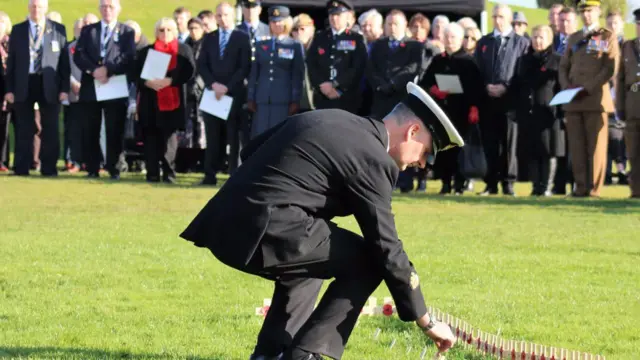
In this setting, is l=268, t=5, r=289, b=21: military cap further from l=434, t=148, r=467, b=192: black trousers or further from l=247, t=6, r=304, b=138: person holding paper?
l=434, t=148, r=467, b=192: black trousers

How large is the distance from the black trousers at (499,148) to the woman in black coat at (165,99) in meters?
4.52

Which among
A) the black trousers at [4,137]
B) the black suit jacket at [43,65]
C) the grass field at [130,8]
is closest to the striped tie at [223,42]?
the black suit jacket at [43,65]

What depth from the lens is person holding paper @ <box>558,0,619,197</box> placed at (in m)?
17.5

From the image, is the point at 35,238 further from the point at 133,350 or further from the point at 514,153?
the point at 514,153

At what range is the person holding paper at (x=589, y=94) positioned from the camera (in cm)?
1752

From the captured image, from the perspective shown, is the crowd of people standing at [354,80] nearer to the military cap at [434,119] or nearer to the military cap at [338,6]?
the military cap at [338,6]

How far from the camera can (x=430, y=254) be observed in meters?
10.8

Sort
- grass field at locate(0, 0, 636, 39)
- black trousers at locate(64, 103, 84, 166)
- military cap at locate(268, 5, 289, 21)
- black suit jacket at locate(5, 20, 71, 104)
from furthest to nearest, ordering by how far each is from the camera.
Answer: grass field at locate(0, 0, 636, 39), black trousers at locate(64, 103, 84, 166), black suit jacket at locate(5, 20, 71, 104), military cap at locate(268, 5, 289, 21)

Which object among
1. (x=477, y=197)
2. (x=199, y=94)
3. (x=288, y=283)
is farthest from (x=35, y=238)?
(x=199, y=94)

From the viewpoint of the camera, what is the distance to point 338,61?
18281 mm

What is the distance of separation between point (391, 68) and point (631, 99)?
131 inches

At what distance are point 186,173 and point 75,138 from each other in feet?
6.87

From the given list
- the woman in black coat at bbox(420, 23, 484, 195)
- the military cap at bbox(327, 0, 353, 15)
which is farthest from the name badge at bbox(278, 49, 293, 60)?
the woman in black coat at bbox(420, 23, 484, 195)

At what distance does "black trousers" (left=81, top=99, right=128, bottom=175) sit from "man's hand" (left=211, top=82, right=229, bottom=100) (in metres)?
1.81
